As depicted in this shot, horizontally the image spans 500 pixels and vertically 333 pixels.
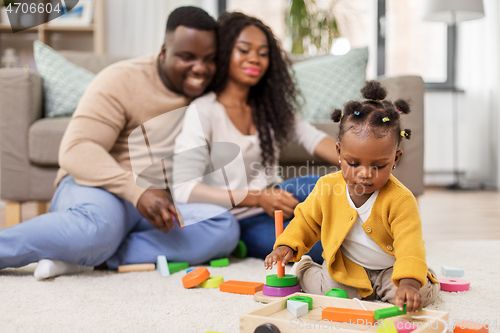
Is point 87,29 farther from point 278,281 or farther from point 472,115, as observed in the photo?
point 472,115

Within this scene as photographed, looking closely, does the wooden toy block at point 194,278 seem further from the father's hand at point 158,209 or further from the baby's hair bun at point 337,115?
the baby's hair bun at point 337,115

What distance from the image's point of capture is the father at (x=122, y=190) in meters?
0.97

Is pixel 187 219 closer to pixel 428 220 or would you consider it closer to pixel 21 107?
pixel 21 107

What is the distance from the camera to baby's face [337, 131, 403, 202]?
0.71 m

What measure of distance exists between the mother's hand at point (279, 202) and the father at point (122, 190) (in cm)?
10

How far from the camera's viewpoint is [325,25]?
113 inches

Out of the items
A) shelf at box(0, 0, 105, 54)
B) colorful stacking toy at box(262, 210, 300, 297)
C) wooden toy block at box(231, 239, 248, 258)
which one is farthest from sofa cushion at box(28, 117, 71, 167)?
shelf at box(0, 0, 105, 54)

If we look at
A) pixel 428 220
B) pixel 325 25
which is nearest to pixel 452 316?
pixel 428 220

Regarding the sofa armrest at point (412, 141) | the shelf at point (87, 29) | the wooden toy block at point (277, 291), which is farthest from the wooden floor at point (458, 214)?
the shelf at point (87, 29)

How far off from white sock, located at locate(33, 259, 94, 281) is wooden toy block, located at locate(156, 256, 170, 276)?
0.18 metres

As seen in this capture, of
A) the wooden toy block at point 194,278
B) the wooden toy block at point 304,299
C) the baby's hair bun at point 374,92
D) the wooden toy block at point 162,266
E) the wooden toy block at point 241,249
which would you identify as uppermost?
the baby's hair bun at point 374,92

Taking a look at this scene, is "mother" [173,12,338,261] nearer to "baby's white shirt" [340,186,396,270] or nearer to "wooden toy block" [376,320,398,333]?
"baby's white shirt" [340,186,396,270]

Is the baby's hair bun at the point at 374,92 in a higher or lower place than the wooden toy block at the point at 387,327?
higher

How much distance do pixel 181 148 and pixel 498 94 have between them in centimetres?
277
